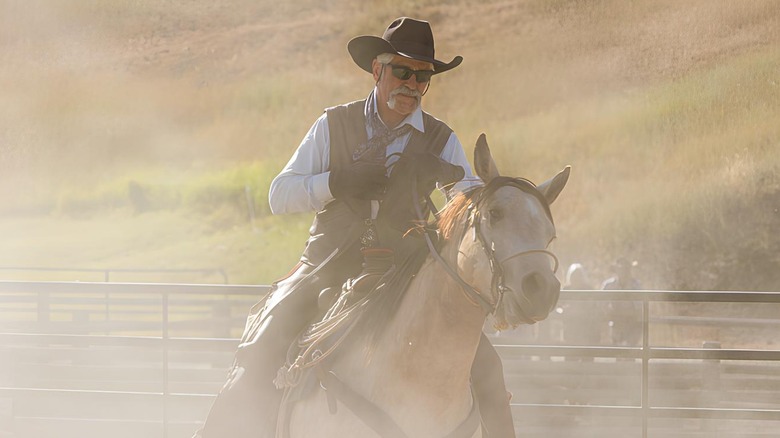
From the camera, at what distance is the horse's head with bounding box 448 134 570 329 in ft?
10.1

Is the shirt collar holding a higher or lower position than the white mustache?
lower

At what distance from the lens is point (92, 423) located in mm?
9422

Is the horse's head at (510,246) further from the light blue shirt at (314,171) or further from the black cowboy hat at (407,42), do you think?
the black cowboy hat at (407,42)

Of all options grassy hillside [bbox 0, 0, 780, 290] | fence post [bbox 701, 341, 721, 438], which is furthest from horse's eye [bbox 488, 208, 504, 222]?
grassy hillside [bbox 0, 0, 780, 290]

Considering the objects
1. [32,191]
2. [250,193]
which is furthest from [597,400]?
[32,191]

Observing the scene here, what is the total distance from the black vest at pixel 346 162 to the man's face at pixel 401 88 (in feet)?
0.36

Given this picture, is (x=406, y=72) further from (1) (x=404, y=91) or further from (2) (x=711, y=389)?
(2) (x=711, y=389)

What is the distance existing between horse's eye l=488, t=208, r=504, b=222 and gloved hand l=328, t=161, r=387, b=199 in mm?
618

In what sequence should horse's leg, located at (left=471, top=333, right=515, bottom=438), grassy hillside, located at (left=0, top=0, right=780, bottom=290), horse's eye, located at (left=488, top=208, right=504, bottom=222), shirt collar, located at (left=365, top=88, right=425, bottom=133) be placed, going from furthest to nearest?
grassy hillside, located at (left=0, top=0, right=780, bottom=290) → shirt collar, located at (left=365, top=88, right=425, bottom=133) → horse's leg, located at (left=471, top=333, right=515, bottom=438) → horse's eye, located at (left=488, top=208, right=504, bottom=222)

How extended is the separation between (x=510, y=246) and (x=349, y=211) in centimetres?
108

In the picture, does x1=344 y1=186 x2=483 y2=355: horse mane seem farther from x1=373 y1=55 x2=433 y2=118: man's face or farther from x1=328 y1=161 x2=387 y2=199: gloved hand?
x1=373 y1=55 x2=433 y2=118: man's face

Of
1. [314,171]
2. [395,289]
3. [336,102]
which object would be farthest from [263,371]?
[336,102]

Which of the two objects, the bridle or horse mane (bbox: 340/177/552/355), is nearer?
the bridle

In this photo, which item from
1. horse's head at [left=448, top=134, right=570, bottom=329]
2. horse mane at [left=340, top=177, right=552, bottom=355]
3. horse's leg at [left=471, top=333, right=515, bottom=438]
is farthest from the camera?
horse's leg at [left=471, top=333, right=515, bottom=438]
